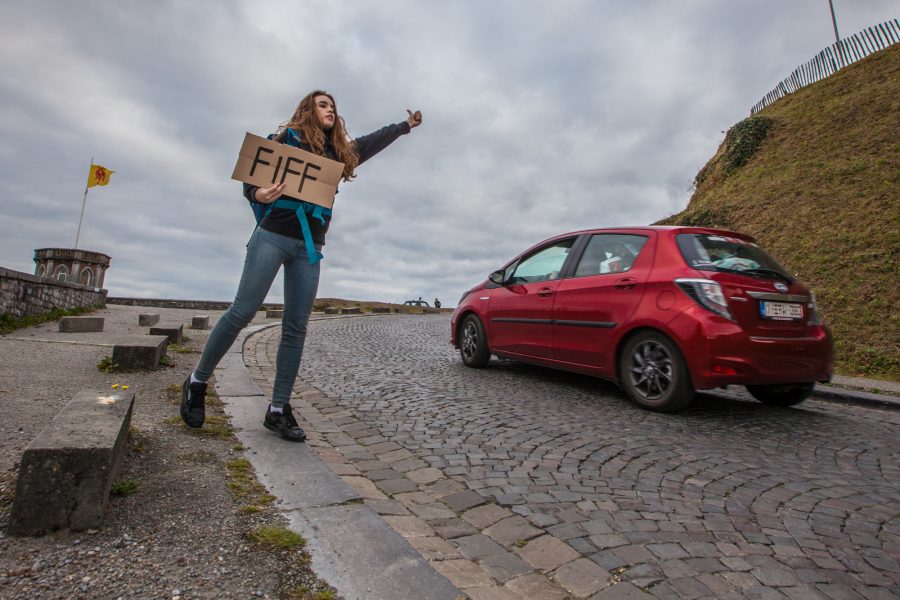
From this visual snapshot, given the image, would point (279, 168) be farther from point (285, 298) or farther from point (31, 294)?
point (31, 294)

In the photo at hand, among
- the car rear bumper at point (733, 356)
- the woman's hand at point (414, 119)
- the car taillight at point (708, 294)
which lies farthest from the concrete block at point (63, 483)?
the car taillight at point (708, 294)

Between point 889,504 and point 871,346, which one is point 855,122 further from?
point 889,504

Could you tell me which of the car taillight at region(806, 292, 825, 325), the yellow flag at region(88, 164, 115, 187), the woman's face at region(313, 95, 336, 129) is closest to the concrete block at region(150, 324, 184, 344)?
the woman's face at region(313, 95, 336, 129)

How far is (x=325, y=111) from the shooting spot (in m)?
3.61

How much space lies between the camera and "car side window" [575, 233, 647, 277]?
5520 mm

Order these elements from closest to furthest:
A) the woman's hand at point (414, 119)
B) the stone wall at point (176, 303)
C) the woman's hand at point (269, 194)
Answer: the woman's hand at point (269, 194), the woman's hand at point (414, 119), the stone wall at point (176, 303)

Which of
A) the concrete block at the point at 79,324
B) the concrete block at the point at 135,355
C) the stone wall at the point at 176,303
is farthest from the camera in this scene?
the stone wall at the point at 176,303

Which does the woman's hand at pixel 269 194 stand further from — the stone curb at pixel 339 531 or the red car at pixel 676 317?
the red car at pixel 676 317

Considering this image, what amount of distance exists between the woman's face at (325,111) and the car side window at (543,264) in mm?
3445

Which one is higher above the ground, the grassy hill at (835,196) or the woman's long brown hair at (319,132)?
the grassy hill at (835,196)

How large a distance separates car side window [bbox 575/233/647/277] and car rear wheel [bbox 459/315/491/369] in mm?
1797

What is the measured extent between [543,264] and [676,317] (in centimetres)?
Result: 208

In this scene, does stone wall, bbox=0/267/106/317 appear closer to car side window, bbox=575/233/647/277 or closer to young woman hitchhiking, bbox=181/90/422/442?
young woman hitchhiking, bbox=181/90/422/442

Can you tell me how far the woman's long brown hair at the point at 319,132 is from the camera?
3535 mm
